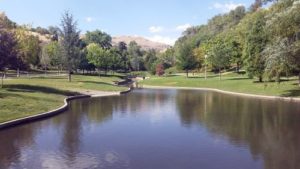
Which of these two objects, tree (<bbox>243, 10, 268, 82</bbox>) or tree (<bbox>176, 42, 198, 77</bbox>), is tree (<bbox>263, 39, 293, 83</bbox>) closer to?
tree (<bbox>243, 10, 268, 82</bbox>)

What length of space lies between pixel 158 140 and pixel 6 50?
108ft

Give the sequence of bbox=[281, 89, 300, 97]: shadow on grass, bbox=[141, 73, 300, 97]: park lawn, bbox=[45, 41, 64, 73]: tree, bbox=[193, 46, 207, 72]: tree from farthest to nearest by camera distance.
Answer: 1. bbox=[193, 46, 207, 72]: tree
2. bbox=[45, 41, 64, 73]: tree
3. bbox=[141, 73, 300, 97]: park lawn
4. bbox=[281, 89, 300, 97]: shadow on grass

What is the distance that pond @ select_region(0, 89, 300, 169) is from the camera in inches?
829

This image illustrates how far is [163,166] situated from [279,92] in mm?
44181

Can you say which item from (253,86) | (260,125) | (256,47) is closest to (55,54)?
(256,47)

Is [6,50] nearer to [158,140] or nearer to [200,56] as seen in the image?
[158,140]

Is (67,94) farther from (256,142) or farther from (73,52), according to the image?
(256,142)

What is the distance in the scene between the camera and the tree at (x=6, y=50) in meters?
51.8

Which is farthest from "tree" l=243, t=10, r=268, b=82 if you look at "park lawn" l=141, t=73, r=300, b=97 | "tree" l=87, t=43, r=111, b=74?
"tree" l=87, t=43, r=111, b=74

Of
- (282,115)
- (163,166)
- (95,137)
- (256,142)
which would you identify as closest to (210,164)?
(163,166)

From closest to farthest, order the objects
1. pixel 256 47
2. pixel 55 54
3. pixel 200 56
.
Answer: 1. pixel 256 47
2. pixel 55 54
3. pixel 200 56

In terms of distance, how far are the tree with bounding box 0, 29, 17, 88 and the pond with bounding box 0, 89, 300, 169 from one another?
14788 millimetres

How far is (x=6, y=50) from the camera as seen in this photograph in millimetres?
52344

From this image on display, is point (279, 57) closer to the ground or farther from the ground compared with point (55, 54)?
closer to the ground
